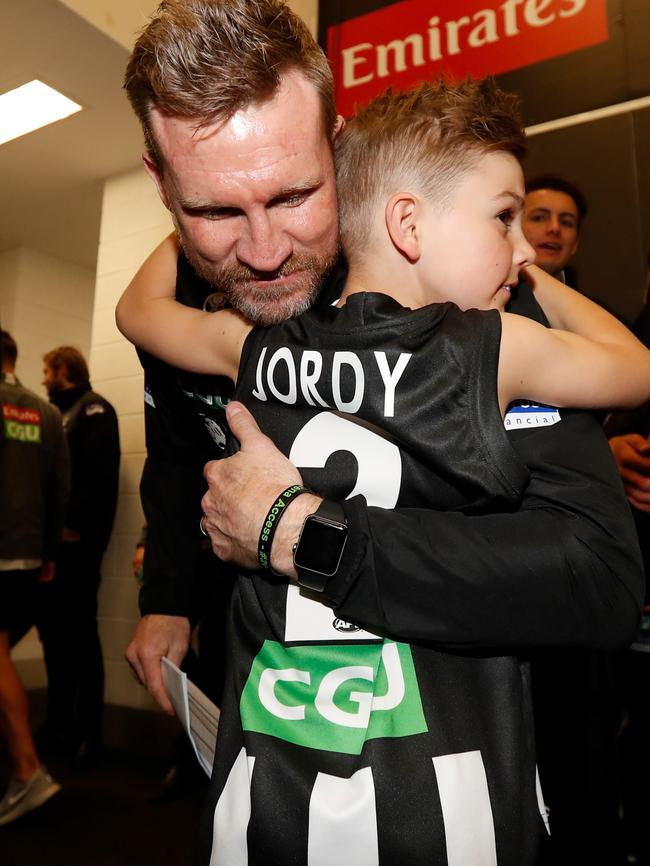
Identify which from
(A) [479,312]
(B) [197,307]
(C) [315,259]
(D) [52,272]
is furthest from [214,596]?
(D) [52,272]

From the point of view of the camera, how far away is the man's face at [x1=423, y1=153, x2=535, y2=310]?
0.91 metres

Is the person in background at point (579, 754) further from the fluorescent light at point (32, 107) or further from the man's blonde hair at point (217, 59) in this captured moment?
the fluorescent light at point (32, 107)

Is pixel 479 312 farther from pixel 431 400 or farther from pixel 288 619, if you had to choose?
pixel 288 619

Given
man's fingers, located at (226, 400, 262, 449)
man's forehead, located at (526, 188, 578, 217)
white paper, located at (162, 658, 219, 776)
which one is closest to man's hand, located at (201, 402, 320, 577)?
man's fingers, located at (226, 400, 262, 449)

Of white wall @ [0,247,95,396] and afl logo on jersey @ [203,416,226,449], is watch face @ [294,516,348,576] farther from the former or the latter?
white wall @ [0,247,95,396]

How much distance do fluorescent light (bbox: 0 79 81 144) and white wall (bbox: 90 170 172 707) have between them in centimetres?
55

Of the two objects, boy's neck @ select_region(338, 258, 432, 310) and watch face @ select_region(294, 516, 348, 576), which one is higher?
boy's neck @ select_region(338, 258, 432, 310)

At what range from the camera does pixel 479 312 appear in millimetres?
838

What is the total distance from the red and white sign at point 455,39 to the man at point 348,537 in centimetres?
195

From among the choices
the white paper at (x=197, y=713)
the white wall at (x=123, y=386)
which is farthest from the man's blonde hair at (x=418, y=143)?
the white wall at (x=123, y=386)

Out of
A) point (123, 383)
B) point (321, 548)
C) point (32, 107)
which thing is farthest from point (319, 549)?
point (32, 107)

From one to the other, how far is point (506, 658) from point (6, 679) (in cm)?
277

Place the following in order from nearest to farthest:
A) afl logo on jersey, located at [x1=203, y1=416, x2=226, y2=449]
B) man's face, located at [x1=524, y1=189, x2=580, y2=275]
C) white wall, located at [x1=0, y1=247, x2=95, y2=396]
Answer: afl logo on jersey, located at [x1=203, y1=416, x2=226, y2=449], man's face, located at [x1=524, y1=189, x2=580, y2=275], white wall, located at [x1=0, y1=247, x2=95, y2=396]

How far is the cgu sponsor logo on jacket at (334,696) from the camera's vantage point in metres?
0.74
